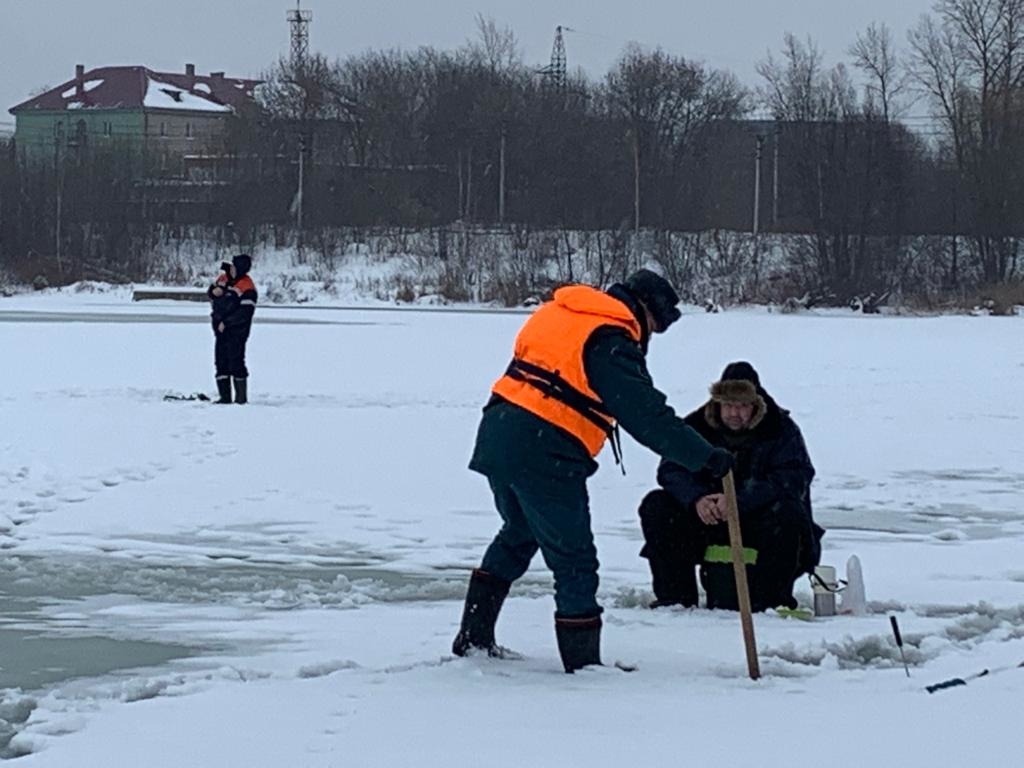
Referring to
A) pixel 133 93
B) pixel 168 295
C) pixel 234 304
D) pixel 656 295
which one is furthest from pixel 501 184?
pixel 656 295

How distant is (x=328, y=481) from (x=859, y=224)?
55466 millimetres

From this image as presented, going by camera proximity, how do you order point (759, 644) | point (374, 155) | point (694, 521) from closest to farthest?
point (759, 644) < point (694, 521) < point (374, 155)

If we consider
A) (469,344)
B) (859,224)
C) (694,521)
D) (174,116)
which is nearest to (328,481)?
(694,521)

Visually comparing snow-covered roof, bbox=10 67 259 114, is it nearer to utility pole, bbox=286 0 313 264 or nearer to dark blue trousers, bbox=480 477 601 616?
utility pole, bbox=286 0 313 264

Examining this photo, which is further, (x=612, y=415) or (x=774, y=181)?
(x=774, y=181)

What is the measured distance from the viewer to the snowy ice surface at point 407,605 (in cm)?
534

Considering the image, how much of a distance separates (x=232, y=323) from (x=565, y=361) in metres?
12.1

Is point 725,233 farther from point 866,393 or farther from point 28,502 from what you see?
point 28,502

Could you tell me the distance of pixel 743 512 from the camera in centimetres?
758

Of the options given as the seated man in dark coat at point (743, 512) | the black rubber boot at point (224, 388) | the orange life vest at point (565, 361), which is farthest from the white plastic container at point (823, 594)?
the black rubber boot at point (224, 388)

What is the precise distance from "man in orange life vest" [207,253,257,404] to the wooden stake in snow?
38.5 feet

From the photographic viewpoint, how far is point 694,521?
7.66 meters

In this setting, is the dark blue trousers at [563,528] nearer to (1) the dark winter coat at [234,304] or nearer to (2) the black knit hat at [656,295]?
(2) the black knit hat at [656,295]

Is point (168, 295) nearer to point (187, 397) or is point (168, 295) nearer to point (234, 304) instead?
point (187, 397)
